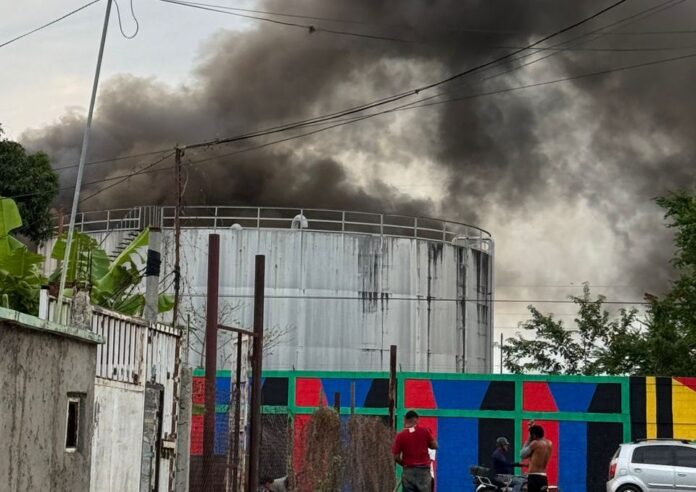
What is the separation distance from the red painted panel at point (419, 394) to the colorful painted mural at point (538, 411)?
0.03 metres

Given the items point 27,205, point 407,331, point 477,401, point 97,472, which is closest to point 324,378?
point 477,401

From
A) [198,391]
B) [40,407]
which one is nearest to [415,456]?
[40,407]

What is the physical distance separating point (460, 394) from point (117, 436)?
68.5 feet

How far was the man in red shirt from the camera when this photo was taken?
16.5 metres

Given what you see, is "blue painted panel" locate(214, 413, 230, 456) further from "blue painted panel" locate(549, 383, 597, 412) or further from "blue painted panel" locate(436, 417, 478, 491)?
"blue painted panel" locate(549, 383, 597, 412)

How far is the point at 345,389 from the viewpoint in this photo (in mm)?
33844

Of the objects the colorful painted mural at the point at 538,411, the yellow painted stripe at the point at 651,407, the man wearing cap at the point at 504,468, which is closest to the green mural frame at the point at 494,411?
the colorful painted mural at the point at 538,411

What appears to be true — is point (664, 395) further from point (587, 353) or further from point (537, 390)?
point (587, 353)

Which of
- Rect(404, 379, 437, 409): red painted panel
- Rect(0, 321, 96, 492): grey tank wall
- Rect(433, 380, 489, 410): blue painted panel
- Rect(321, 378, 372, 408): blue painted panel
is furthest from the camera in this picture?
Rect(321, 378, 372, 408): blue painted panel

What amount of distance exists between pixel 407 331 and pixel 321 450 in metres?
18.7

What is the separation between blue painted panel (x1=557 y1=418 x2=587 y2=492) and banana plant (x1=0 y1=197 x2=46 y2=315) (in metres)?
19.6

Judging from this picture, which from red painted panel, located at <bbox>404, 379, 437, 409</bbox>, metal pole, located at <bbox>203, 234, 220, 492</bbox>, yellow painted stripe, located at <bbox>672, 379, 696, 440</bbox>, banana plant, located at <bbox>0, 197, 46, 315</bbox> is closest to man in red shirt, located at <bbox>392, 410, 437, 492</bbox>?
metal pole, located at <bbox>203, 234, 220, 492</bbox>

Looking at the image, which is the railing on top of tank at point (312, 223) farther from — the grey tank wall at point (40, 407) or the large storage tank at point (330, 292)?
→ the grey tank wall at point (40, 407)

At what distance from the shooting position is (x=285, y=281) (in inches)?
1566
